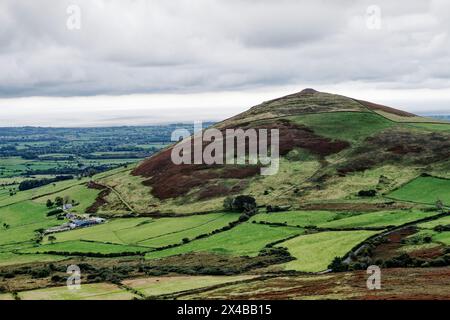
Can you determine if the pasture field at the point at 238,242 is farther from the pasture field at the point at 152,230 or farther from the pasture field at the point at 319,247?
the pasture field at the point at 152,230

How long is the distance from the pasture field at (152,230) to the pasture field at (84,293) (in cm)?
3087

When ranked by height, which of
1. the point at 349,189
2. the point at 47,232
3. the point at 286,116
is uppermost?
the point at 286,116

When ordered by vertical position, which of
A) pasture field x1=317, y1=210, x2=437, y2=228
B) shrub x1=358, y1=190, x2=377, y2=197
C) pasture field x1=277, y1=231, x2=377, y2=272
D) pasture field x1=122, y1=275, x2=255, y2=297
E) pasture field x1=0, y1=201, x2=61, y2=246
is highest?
shrub x1=358, y1=190, x2=377, y2=197

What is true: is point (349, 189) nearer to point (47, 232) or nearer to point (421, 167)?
point (421, 167)

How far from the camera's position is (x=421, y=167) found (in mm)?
134375

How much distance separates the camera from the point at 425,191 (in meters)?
116

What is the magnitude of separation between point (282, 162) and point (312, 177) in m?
14.2

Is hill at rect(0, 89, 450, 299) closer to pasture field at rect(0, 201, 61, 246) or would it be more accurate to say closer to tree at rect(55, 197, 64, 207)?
pasture field at rect(0, 201, 61, 246)

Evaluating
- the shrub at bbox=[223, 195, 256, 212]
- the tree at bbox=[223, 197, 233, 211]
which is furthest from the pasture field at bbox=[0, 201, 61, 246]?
the shrub at bbox=[223, 195, 256, 212]

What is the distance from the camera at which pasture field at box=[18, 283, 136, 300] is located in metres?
62.2

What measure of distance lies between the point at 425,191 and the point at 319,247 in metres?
46.9

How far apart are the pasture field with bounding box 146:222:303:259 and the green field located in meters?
71.1
